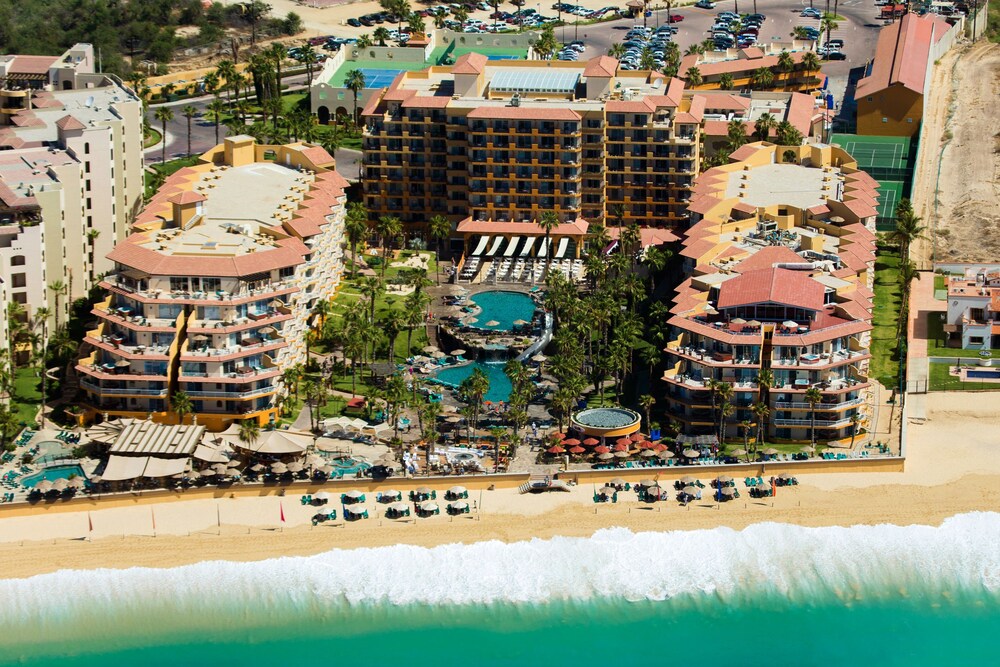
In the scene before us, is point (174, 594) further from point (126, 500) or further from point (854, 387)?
point (854, 387)

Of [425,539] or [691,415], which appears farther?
[691,415]

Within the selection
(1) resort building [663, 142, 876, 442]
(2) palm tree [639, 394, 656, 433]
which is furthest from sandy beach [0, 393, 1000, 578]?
(2) palm tree [639, 394, 656, 433]

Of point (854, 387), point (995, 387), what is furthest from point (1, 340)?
point (995, 387)

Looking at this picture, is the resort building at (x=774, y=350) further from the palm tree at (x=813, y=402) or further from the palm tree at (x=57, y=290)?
the palm tree at (x=57, y=290)

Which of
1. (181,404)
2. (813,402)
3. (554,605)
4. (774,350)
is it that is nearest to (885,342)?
(774,350)

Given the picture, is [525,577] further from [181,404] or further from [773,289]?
[773,289]

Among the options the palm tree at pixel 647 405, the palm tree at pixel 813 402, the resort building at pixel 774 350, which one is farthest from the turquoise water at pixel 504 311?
the palm tree at pixel 813 402

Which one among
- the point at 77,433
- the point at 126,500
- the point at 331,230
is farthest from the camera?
the point at 331,230

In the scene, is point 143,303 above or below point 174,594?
above
